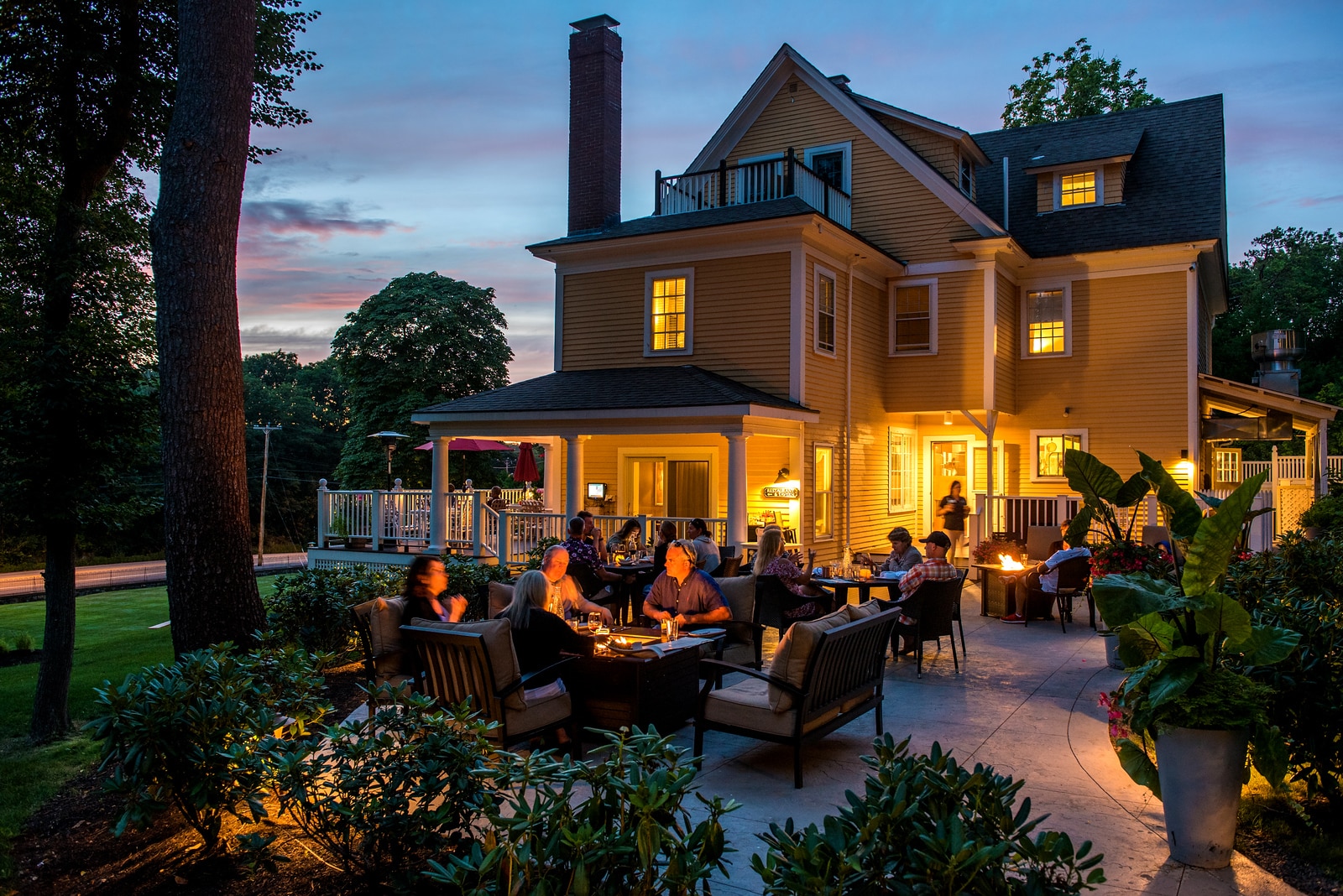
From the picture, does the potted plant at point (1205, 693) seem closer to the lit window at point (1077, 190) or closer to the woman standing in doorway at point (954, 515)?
the woman standing in doorway at point (954, 515)

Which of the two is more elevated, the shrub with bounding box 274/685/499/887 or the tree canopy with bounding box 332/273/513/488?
the tree canopy with bounding box 332/273/513/488

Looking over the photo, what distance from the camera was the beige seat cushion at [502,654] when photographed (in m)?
5.45

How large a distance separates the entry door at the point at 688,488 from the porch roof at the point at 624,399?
200 centimetres

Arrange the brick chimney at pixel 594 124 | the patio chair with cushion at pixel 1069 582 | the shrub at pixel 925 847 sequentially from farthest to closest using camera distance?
1. the brick chimney at pixel 594 124
2. the patio chair with cushion at pixel 1069 582
3. the shrub at pixel 925 847

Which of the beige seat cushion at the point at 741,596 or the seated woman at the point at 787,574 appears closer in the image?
the beige seat cushion at the point at 741,596

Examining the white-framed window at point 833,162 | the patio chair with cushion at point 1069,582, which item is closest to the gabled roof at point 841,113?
the white-framed window at point 833,162

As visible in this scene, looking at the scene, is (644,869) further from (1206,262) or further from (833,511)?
(1206,262)

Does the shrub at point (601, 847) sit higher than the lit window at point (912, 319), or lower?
lower

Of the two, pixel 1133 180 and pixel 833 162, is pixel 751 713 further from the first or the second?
pixel 1133 180

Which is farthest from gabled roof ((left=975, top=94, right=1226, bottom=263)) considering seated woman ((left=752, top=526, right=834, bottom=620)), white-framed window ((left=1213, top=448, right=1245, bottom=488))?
seated woman ((left=752, top=526, right=834, bottom=620))

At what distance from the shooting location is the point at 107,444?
939 centimetres

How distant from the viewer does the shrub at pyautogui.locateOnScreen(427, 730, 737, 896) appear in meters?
2.83

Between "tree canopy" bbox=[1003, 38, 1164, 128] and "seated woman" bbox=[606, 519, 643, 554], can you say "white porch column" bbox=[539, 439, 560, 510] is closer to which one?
"seated woman" bbox=[606, 519, 643, 554]

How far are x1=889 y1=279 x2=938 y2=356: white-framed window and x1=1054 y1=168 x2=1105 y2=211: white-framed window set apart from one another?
4.36 metres
